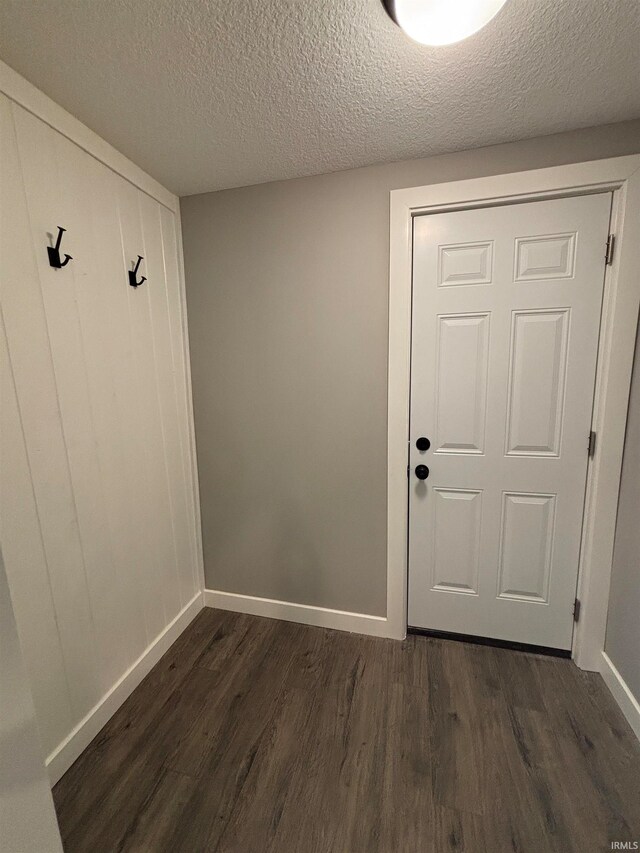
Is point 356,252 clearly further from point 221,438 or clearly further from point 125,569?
point 125,569

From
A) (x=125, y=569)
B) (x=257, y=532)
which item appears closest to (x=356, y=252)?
(x=257, y=532)

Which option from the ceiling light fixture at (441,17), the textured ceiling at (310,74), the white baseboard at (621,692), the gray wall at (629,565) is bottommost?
the white baseboard at (621,692)

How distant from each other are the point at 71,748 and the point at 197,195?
7.92ft

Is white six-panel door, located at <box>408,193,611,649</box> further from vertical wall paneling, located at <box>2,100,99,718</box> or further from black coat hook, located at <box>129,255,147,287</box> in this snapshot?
vertical wall paneling, located at <box>2,100,99,718</box>

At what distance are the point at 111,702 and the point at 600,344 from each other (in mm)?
2504

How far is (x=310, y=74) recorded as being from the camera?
1105 millimetres

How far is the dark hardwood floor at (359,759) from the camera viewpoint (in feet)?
3.59

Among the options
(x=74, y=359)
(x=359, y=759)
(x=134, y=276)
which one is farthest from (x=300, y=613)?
(x=134, y=276)

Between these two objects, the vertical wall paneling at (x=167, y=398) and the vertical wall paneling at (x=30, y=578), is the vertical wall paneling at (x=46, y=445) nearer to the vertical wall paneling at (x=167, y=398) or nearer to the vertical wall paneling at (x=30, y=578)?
the vertical wall paneling at (x=30, y=578)

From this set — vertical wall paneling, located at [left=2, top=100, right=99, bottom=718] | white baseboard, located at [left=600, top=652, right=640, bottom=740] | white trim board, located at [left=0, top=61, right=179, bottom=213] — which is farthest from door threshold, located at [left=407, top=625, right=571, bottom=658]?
white trim board, located at [left=0, top=61, right=179, bottom=213]

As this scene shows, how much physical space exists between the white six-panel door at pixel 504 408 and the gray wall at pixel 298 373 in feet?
0.67

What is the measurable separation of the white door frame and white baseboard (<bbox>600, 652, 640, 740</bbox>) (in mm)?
44

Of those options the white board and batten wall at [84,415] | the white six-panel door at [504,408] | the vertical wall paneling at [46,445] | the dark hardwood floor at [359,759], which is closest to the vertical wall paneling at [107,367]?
the white board and batten wall at [84,415]

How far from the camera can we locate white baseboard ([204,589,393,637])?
189cm
